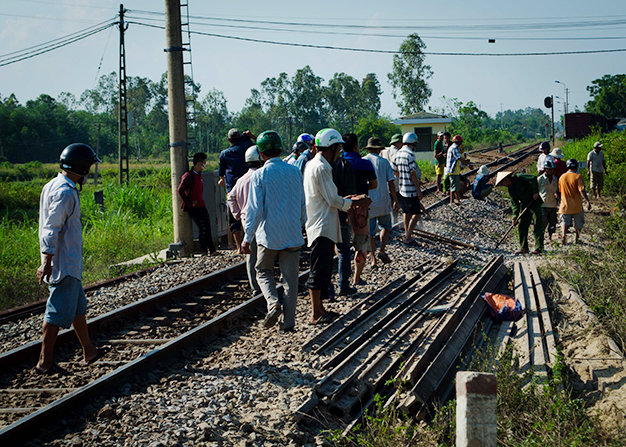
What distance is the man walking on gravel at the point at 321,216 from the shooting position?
6723mm

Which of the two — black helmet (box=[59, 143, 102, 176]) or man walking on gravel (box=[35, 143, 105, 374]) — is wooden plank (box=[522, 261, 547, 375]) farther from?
black helmet (box=[59, 143, 102, 176])

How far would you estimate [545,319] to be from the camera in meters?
7.27

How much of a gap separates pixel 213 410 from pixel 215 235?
26.0ft

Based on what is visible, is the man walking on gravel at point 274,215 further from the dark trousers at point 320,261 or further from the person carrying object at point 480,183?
the person carrying object at point 480,183

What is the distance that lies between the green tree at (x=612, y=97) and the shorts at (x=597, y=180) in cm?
7516

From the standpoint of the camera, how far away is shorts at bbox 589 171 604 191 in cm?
1881

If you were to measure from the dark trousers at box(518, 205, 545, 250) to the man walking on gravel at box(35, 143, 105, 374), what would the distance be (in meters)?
8.67

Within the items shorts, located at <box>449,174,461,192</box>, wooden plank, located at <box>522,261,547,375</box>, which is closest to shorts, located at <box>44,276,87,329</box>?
wooden plank, located at <box>522,261,547,375</box>

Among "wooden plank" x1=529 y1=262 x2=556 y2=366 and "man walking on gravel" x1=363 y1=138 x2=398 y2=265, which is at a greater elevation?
"man walking on gravel" x1=363 y1=138 x2=398 y2=265

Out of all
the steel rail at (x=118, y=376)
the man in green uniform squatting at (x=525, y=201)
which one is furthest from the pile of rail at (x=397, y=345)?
the man in green uniform squatting at (x=525, y=201)

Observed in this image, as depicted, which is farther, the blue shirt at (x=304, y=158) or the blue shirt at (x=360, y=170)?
the blue shirt at (x=304, y=158)

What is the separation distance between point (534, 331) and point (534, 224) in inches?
214

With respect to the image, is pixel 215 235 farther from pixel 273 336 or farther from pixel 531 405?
pixel 531 405

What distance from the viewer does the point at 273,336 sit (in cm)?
655
